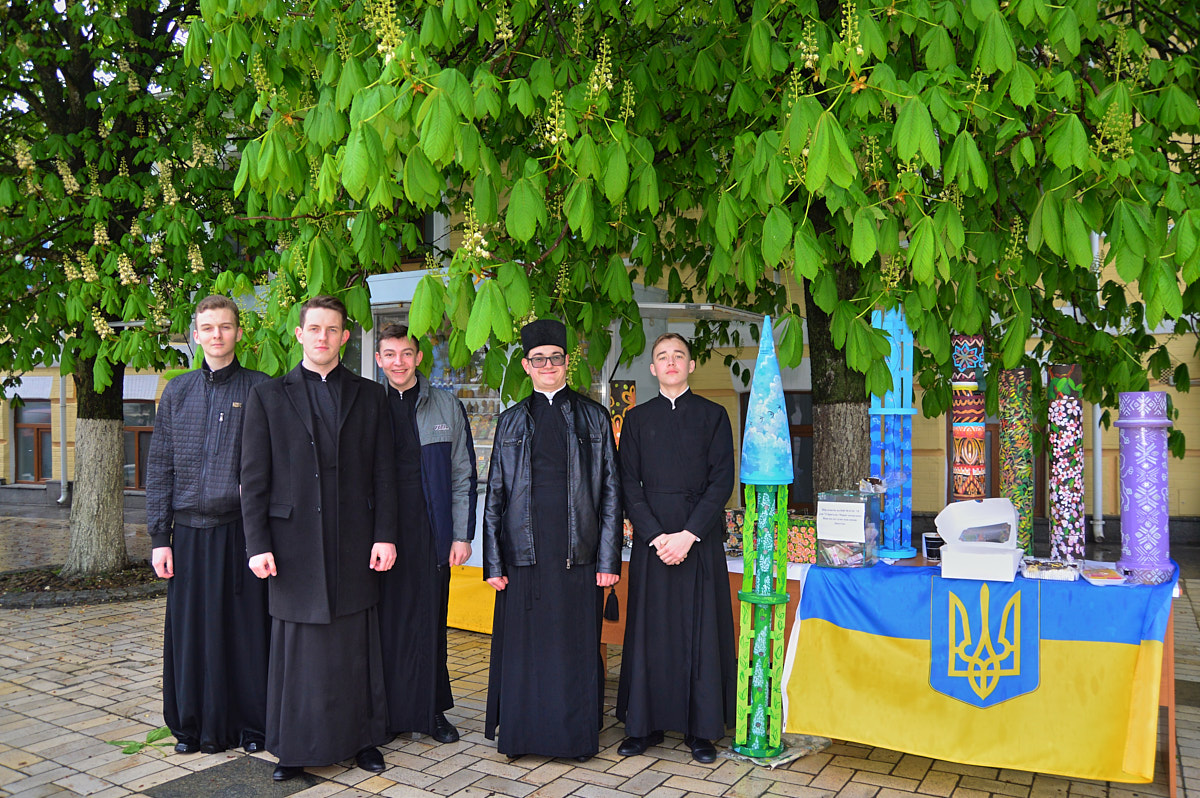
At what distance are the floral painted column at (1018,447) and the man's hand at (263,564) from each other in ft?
10.5

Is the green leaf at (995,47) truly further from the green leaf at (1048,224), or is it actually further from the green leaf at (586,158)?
the green leaf at (586,158)

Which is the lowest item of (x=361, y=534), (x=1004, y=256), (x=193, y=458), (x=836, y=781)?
(x=836, y=781)

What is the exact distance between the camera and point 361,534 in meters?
3.92

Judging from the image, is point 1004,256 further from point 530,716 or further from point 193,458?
point 193,458

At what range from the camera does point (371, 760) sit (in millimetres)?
3957

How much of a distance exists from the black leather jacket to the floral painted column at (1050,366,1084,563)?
6.23 feet

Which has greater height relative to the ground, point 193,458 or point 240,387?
point 240,387

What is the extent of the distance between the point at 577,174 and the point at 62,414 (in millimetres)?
15476

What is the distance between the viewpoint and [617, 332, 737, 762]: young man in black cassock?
3965 millimetres

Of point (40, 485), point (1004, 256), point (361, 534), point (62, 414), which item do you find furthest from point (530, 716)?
point (40, 485)

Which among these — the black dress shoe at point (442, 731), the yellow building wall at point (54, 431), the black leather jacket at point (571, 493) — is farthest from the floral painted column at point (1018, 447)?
the yellow building wall at point (54, 431)

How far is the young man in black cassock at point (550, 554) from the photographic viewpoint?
3910 millimetres

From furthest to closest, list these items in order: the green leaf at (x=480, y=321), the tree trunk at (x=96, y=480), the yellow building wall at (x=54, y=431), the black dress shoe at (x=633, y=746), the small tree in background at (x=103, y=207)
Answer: the yellow building wall at (x=54, y=431), the tree trunk at (x=96, y=480), the small tree in background at (x=103, y=207), the black dress shoe at (x=633, y=746), the green leaf at (x=480, y=321)

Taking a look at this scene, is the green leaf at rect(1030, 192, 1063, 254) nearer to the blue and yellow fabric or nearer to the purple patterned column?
the purple patterned column
